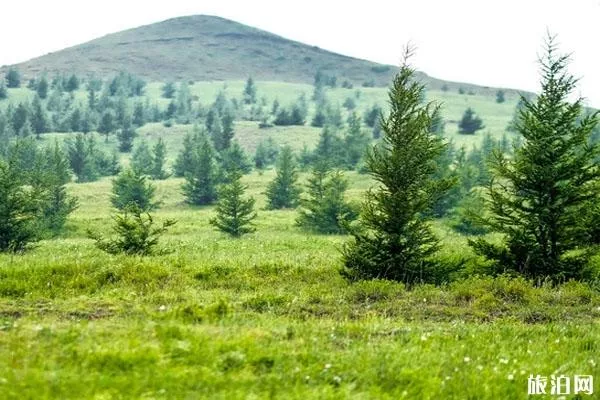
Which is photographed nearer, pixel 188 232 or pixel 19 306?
pixel 19 306

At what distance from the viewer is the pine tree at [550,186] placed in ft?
51.4

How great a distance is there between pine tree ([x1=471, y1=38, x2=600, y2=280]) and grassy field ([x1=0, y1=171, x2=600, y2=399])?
5.45 ft

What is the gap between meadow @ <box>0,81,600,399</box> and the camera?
649cm

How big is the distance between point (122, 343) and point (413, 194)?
1036 centimetres

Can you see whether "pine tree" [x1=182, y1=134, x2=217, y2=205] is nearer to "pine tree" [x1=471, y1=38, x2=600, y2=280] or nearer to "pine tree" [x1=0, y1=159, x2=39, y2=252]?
"pine tree" [x1=0, y1=159, x2=39, y2=252]

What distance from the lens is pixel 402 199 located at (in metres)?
15.6

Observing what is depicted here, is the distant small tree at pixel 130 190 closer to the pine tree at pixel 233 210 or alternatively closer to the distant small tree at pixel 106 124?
the pine tree at pixel 233 210

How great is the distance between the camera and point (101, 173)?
304ft

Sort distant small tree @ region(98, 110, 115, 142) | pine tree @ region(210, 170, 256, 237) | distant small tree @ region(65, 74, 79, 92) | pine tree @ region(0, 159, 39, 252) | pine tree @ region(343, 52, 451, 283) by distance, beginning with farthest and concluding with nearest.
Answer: distant small tree @ region(65, 74, 79, 92) < distant small tree @ region(98, 110, 115, 142) < pine tree @ region(210, 170, 256, 237) < pine tree @ region(0, 159, 39, 252) < pine tree @ region(343, 52, 451, 283)

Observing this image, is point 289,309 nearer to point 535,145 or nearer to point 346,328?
point 346,328

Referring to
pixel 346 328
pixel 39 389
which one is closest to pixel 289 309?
pixel 346 328

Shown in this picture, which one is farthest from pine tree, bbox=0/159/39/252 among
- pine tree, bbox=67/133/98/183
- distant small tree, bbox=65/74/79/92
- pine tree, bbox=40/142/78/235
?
distant small tree, bbox=65/74/79/92

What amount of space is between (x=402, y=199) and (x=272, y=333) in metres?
7.90

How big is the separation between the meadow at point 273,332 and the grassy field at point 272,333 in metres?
0.03
